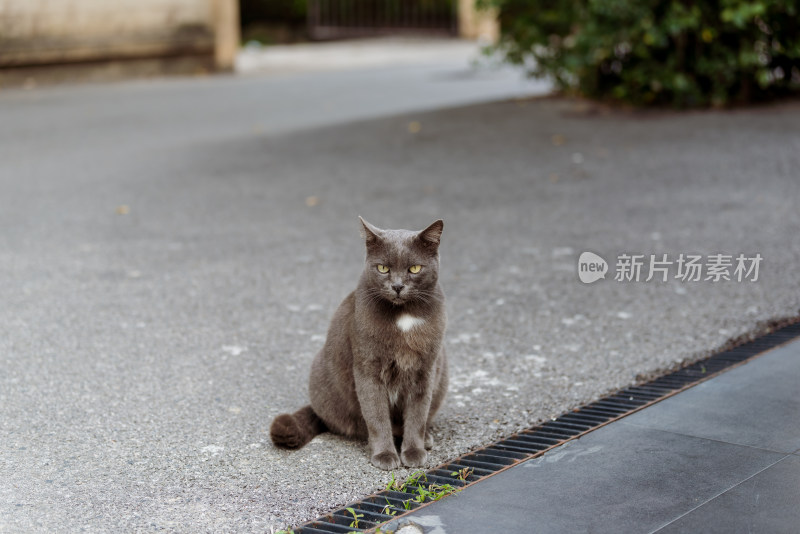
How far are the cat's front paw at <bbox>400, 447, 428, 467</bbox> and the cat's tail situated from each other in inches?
16.7

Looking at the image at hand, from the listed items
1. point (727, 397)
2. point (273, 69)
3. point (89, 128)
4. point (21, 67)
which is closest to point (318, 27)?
point (273, 69)

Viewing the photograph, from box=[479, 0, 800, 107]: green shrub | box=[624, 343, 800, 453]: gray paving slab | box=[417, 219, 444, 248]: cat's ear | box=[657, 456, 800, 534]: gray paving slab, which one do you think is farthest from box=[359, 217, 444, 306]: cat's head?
box=[479, 0, 800, 107]: green shrub

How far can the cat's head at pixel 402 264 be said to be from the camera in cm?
386

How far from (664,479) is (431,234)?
1.27m

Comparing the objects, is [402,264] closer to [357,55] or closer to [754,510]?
[754,510]

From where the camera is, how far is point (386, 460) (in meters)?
3.83

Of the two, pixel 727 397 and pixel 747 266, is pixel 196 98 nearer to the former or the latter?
pixel 747 266

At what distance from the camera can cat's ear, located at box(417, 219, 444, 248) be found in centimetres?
390

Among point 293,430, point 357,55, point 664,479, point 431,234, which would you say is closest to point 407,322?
point 431,234

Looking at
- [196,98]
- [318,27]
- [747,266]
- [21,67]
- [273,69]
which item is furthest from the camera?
[318,27]

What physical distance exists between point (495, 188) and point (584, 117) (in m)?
2.86

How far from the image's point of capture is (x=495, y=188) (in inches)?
343

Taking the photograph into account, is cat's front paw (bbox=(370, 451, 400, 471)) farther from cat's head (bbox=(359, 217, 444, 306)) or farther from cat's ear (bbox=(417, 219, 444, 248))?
cat's ear (bbox=(417, 219, 444, 248))

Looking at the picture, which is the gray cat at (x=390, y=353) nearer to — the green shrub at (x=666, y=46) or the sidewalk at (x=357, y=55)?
the green shrub at (x=666, y=46)
